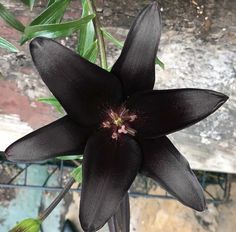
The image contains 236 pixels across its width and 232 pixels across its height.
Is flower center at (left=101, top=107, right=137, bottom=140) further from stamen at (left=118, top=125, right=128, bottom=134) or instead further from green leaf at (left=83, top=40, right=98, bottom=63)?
green leaf at (left=83, top=40, right=98, bottom=63)

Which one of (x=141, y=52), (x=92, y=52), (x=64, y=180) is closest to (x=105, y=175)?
(x=141, y=52)

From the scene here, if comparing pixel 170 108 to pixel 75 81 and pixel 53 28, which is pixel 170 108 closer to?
pixel 75 81

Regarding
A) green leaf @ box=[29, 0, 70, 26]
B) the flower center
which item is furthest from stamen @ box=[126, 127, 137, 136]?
green leaf @ box=[29, 0, 70, 26]

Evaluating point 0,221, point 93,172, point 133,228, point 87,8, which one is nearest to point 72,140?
point 93,172

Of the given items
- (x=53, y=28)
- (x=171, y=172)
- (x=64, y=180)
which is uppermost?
(x=53, y=28)

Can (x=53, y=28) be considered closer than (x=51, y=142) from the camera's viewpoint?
No

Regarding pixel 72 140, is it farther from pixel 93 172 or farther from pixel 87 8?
pixel 87 8
